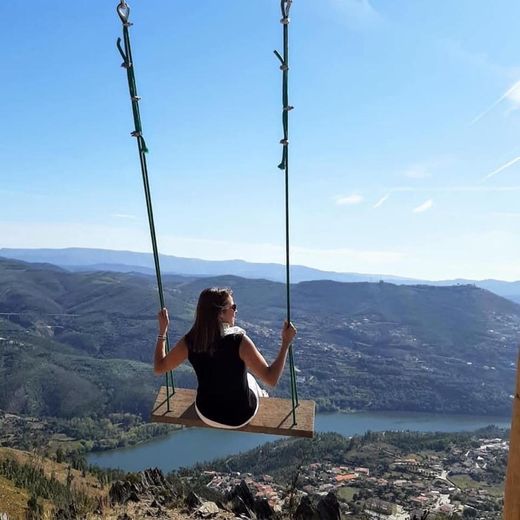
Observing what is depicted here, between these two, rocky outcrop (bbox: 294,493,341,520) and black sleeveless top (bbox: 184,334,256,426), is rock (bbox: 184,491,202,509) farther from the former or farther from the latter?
black sleeveless top (bbox: 184,334,256,426)

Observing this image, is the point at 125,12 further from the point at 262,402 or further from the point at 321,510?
the point at 321,510

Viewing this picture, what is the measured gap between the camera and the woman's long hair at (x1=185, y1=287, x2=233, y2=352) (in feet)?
7.02

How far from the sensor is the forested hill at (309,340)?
78.2 meters

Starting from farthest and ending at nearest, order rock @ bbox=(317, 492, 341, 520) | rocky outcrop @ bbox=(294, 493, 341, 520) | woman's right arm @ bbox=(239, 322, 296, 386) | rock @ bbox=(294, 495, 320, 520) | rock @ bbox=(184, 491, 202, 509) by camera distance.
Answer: rock @ bbox=(317, 492, 341, 520) → rocky outcrop @ bbox=(294, 493, 341, 520) → rock @ bbox=(294, 495, 320, 520) → rock @ bbox=(184, 491, 202, 509) → woman's right arm @ bbox=(239, 322, 296, 386)

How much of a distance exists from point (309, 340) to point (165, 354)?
113 metres

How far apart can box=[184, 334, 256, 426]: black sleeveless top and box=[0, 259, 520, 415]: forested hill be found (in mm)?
72163

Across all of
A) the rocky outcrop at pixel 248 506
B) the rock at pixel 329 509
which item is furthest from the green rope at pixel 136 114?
the rock at pixel 329 509

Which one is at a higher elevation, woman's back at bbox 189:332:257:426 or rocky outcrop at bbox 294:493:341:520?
woman's back at bbox 189:332:257:426

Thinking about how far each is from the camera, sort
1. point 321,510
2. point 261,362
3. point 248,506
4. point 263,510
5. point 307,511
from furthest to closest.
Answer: point 321,510
point 307,511
point 248,506
point 263,510
point 261,362

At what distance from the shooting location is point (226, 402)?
7.77ft

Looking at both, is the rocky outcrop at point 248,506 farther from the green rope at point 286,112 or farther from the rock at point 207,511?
the green rope at point 286,112

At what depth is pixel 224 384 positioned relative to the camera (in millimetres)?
2303

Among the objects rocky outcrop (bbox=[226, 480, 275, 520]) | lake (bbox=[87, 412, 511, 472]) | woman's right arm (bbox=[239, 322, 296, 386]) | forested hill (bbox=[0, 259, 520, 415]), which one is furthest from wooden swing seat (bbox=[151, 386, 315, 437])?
forested hill (bbox=[0, 259, 520, 415])

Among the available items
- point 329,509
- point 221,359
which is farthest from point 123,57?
point 329,509
